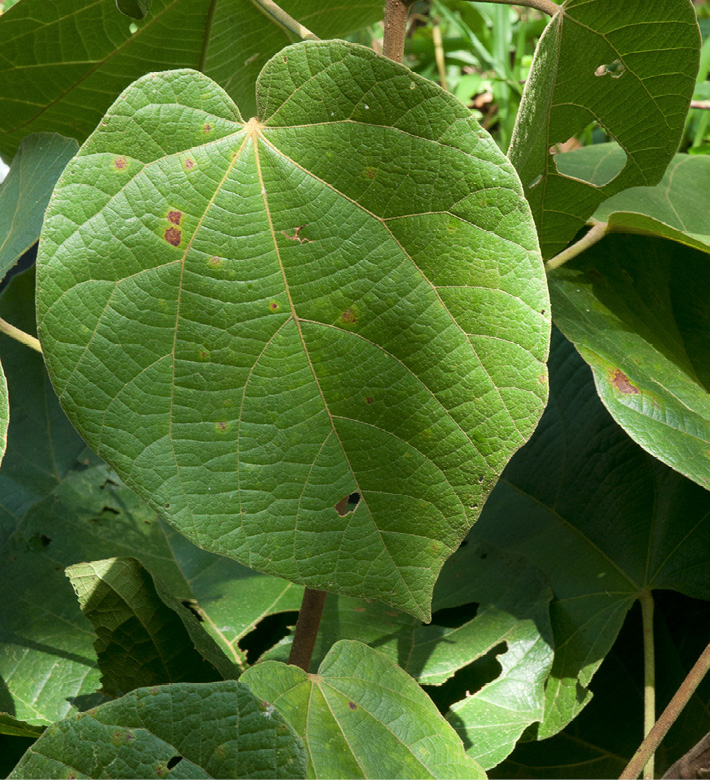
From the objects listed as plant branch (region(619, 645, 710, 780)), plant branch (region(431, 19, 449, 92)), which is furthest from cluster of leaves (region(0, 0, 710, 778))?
plant branch (region(431, 19, 449, 92))

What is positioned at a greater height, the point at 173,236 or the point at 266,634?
the point at 173,236

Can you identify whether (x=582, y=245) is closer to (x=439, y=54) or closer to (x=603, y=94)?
(x=603, y=94)

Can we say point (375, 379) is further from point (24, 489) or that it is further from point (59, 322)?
point (24, 489)

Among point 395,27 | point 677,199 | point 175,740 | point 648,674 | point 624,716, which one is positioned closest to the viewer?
point 175,740

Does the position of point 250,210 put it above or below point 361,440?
above

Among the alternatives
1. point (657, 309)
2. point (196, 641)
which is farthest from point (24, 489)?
point (657, 309)

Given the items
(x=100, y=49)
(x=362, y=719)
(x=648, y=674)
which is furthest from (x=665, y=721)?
(x=100, y=49)

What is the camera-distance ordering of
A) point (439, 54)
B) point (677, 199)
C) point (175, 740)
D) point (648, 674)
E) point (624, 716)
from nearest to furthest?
point (175, 740), point (648, 674), point (624, 716), point (677, 199), point (439, 54)
